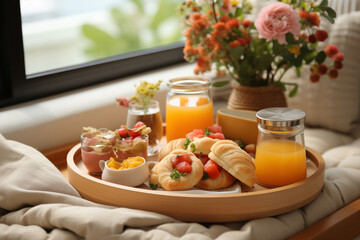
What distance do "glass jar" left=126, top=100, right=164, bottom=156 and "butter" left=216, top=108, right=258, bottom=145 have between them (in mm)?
190

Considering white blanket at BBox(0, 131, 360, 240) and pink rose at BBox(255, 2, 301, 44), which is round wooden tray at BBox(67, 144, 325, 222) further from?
pink rose at BBox(255, 2, 301, 44)

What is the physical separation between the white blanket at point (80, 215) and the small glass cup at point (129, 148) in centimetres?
16

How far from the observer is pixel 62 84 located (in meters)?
1.79

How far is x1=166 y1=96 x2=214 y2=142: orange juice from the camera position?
1.39 meters

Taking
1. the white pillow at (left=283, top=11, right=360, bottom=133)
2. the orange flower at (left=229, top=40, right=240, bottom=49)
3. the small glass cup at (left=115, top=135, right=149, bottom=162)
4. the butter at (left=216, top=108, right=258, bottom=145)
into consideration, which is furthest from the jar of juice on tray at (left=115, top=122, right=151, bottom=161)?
the white pillow at (left=283, top=11, right=360, bottom=133)

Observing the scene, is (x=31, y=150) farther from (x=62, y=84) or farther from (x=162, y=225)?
(x=62, y=84)

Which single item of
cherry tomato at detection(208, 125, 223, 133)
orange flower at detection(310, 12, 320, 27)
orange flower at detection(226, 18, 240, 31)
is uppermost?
orange flower at detection(310, 12, 320, 27)

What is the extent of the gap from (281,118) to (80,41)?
669 cm

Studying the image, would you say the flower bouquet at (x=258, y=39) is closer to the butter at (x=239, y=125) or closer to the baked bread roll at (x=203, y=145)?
the butter at (x=239, y=125)

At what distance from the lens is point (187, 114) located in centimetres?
139

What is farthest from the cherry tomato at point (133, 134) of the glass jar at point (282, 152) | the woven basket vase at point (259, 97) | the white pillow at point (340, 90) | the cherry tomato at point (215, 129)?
the white pillow at point (340, 90)

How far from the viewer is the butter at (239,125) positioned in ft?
4.44

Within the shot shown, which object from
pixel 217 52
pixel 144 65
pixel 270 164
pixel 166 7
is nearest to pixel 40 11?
pixel 166 7

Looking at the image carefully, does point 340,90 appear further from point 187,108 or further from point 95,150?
point 95,150
